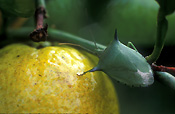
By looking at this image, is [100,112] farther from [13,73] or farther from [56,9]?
[56,9]

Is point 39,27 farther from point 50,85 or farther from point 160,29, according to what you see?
point 160,29

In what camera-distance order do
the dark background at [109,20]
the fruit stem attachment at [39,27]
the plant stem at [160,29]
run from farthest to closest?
1. the dark background at [109,20]
2. the fruit stem attachment at [39,27]
3. the plant stem at [160,29]

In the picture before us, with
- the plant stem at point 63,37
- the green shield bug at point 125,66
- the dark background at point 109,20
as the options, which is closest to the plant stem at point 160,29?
the green shield bug at point 125,66

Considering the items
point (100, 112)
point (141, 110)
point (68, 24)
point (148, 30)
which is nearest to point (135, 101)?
point (141, 110)

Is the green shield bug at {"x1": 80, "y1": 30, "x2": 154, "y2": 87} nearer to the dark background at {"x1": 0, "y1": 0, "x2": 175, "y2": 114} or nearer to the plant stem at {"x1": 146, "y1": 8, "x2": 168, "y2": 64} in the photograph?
the plant stem at {"x1": 146, "y1": 8, "x2": 168, "y2": 64}

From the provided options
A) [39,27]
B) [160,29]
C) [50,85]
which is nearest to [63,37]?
[39,27]

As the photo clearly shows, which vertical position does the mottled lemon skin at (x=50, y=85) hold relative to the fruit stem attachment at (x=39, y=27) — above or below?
below

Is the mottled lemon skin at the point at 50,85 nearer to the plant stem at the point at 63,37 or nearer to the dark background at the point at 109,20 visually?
the plant stem at the point at 63,37
